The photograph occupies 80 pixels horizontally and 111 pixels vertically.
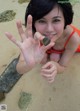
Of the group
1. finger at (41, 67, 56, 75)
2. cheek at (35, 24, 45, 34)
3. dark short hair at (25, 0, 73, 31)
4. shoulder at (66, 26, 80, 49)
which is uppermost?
dark short hair at (25, 0, 73, 31)

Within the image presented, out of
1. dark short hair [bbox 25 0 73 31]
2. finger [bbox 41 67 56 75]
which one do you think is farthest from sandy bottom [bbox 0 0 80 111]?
dark short hair [bbox 25 0 73 31]

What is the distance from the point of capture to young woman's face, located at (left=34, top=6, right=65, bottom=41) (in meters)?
1.45

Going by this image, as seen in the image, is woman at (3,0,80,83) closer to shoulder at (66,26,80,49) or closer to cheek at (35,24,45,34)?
cheek at (35,24,45,34)

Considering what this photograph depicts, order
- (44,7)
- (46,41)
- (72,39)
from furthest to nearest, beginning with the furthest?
(72,39) → (44,7) → (46,41)

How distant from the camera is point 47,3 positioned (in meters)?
1.44

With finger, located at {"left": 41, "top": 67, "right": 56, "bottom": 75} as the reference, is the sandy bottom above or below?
below

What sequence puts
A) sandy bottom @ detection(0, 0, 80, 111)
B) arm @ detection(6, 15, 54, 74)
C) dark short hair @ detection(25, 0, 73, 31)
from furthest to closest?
sandy bottom @ detection(0, 0, 80, 111)
dark short hair @ detection(25, 0, 73, 31)
arm @ detection(6, 15, 54, 74)

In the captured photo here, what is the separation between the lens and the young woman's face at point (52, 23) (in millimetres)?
1450

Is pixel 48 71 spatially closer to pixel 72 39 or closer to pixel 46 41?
pixel 46 41

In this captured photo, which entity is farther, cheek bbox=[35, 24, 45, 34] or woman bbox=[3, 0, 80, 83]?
cheek bbox=[35, 24, 45, 34]

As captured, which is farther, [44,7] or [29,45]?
[44,7]

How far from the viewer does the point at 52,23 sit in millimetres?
1471

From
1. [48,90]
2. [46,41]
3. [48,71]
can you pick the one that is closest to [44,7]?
[46,41]

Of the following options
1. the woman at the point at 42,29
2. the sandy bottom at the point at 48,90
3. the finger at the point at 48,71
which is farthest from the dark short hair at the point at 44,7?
the sandy bottom at the point at 48,90
